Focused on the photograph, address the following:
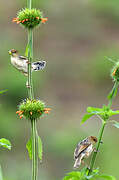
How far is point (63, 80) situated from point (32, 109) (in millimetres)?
8583

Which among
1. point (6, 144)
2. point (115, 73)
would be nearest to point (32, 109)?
point (6, 144)

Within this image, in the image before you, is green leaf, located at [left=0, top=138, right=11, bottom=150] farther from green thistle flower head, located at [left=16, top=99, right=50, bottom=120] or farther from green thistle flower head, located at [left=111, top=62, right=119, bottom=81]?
green thistle flower head, located at [left=111, top=62, right=119, bottom=81]

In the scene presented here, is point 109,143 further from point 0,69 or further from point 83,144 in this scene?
point 83,144

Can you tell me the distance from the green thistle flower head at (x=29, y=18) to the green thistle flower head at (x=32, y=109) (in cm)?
29

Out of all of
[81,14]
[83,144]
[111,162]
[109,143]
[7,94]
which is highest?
[81,14]

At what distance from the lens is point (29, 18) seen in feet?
4.89

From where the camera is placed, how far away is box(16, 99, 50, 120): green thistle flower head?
4.66ft

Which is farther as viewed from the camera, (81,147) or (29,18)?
(29,18)

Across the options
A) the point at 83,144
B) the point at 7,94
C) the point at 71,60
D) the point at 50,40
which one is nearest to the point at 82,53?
the point at 71,60

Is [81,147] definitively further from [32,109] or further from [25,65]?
[25,65]

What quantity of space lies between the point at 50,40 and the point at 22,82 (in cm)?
294

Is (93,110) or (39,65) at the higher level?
(39,65)

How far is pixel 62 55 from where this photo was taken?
10703 mm

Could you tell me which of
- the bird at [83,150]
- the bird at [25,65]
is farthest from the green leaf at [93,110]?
the bird at [25,65]
